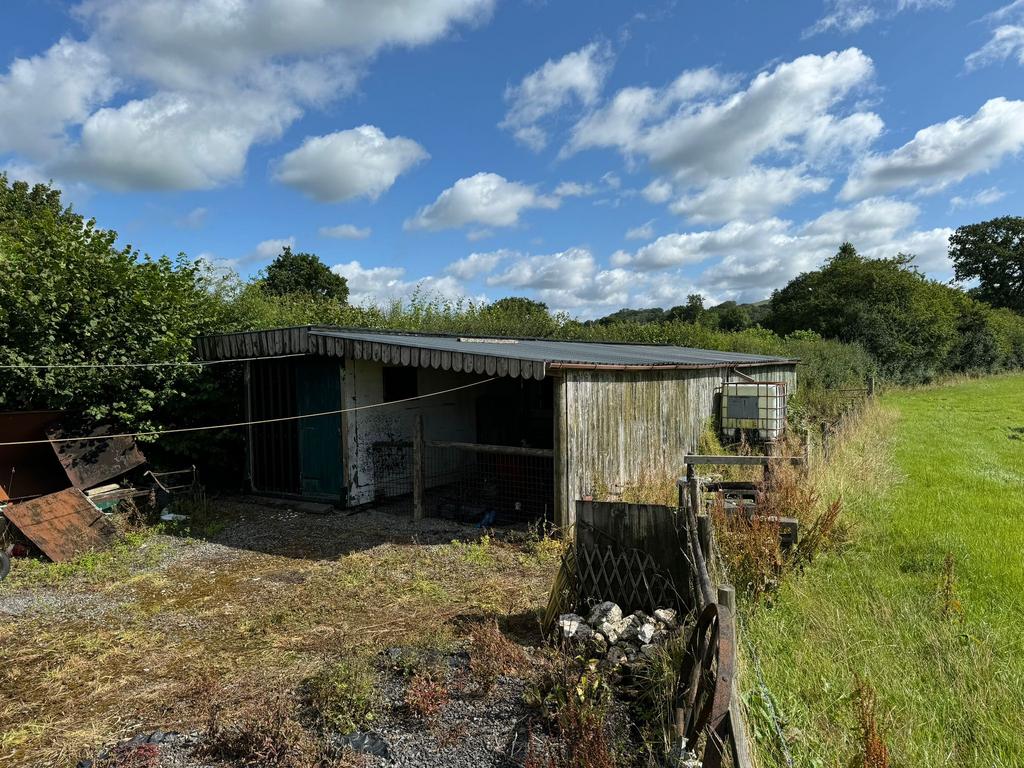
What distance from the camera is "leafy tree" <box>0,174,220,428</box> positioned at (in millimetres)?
7820

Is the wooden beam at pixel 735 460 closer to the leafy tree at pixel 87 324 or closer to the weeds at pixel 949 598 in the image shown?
the weeds at pixel 949 598

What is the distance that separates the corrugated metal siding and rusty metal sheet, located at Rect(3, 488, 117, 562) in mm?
5547

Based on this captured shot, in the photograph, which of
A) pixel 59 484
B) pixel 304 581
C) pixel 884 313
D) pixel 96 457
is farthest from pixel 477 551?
pixel 884 313

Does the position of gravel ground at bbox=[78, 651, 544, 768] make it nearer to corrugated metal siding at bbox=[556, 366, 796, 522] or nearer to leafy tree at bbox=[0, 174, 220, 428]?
corrugated metal siding at bbox=[556, 366, 796, 522]

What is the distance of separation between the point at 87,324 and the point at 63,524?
104 inches

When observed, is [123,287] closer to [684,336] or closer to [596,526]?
[596,526]

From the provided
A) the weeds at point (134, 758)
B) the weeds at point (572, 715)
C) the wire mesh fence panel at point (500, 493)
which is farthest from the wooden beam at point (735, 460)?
the weeds at point (134, 758)

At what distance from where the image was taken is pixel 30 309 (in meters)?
7.76

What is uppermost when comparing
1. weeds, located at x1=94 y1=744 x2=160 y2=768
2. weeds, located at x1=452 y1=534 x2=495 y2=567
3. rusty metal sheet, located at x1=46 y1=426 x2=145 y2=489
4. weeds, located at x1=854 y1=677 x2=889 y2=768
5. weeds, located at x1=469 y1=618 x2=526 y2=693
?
rusty metal sheet, located at x1=46 y1=426 x2=145 y2=489

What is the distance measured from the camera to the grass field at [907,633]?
3312 mm

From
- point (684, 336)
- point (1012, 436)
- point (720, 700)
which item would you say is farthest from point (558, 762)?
point (684, 336)

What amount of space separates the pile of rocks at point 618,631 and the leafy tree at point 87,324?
23.6 ft

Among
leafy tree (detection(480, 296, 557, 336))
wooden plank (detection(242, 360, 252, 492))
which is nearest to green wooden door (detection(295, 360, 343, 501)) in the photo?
wooden plank (detection(242, 360, 252, 492))

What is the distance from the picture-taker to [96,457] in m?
8.51
